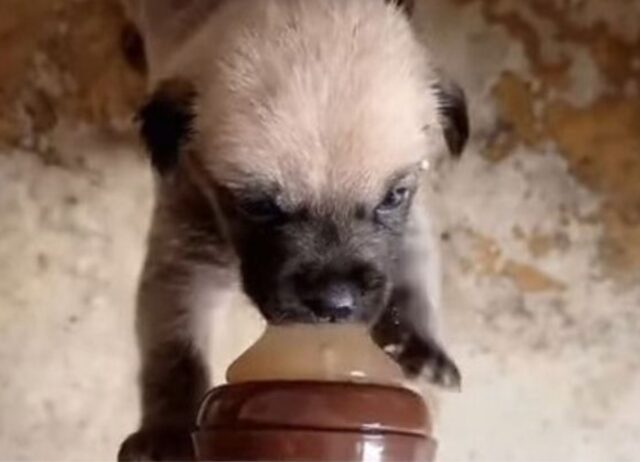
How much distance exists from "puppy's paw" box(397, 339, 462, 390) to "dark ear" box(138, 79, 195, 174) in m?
0.22

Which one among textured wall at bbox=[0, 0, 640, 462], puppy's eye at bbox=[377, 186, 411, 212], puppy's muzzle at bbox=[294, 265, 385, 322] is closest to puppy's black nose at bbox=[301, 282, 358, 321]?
puppy's muzzle at bbox=[294, 265, 385, 322]

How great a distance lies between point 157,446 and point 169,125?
23 cm

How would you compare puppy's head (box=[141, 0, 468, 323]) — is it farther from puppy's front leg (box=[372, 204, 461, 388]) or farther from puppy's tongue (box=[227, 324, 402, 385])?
puppy's tongue (box=[227, 324, 402, 385])

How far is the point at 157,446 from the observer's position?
1.17 metres

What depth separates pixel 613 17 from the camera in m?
1.57

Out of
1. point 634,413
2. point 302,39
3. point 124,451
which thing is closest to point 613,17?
point 634,413

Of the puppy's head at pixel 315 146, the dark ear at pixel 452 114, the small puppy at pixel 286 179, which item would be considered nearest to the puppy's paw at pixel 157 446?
the small puppy at pixel 286 179

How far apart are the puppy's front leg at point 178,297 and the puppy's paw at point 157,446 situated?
2.3 inches

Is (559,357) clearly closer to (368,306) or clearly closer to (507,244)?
(507,244)

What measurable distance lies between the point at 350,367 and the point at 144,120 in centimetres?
47

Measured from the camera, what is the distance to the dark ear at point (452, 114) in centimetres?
128

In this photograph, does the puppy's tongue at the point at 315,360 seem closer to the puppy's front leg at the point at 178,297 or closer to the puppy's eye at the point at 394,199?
the puppy's eye at the point at 394,199

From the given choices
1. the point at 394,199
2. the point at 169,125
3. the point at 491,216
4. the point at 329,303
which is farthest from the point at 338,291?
the point at 491,216

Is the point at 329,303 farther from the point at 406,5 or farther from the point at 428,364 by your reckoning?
the point at 406,5
